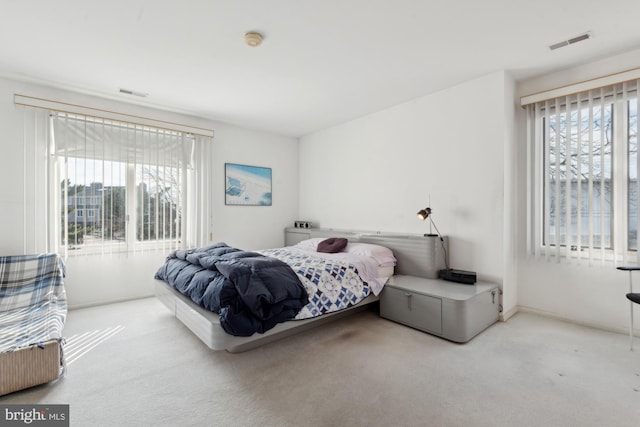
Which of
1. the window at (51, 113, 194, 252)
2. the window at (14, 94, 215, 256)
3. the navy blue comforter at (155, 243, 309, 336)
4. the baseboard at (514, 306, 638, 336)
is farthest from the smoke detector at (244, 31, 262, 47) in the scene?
the baseboard at (514, 306, 638, 336)

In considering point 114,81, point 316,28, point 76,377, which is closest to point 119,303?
point 76,377

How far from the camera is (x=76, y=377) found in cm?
202

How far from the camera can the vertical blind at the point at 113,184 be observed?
331 centimetres

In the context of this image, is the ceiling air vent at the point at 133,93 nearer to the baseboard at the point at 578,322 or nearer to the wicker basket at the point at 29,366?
the wicker basket at the point at 29,366

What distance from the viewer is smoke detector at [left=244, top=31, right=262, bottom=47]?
234cm

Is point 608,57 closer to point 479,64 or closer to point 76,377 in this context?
point 479,64

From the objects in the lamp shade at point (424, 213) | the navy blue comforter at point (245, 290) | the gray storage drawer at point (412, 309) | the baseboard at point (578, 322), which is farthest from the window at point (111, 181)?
the baseboard at point (578, 322)

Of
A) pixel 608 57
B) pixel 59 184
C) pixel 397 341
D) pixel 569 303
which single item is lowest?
pixel 397 341

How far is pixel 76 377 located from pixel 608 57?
5.15m

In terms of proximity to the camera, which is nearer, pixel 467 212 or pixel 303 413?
pixel 303 413

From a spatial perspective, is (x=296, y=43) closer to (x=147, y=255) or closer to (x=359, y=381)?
(x=359, y=381)

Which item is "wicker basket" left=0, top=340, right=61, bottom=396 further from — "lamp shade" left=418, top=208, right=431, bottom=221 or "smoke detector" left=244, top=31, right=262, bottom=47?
"lamp shade" left=418, top=208, right=431, bottom=221

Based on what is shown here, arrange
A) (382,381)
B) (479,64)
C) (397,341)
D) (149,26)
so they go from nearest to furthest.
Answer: (382,381), (149,26), (397,341), (479,64)

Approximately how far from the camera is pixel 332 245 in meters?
3.74
